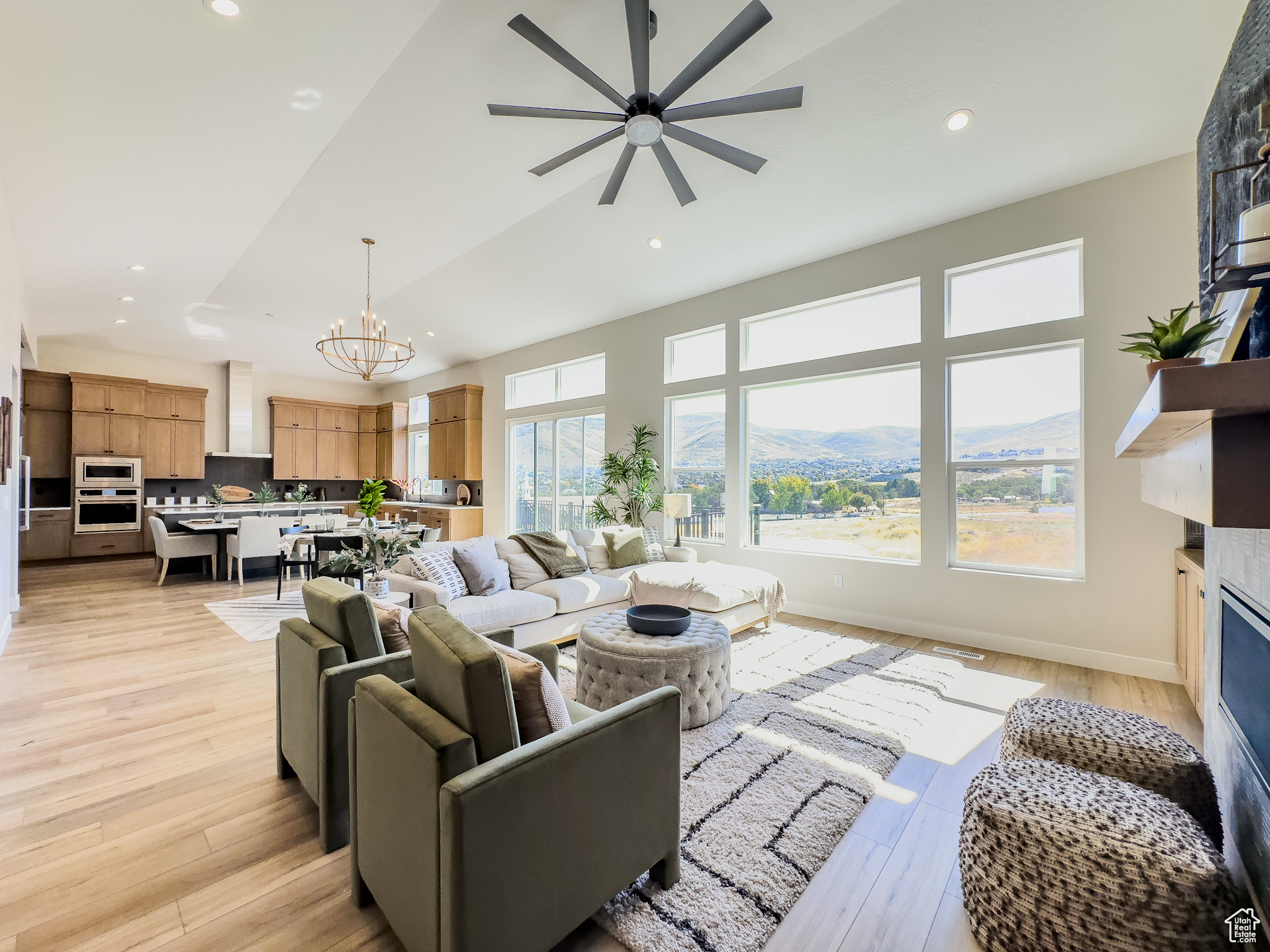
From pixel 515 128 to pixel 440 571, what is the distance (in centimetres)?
305

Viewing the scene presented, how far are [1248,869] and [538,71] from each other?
444cm

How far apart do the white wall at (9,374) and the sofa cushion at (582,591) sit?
4.06m

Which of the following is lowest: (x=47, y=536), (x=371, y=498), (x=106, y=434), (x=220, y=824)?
(x=220, y=824)

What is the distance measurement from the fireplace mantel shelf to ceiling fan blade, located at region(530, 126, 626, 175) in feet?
7.82

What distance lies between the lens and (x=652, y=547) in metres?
5.52

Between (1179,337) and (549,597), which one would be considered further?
(549,597)

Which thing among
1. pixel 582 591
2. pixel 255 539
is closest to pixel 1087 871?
pixel 582 591

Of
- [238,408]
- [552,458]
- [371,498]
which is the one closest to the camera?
[552,458]

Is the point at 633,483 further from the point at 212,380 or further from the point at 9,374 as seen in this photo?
the point at 212,380

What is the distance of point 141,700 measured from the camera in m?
3.29

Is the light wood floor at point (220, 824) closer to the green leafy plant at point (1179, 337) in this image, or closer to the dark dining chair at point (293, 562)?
the green leafy plant at point (1179, 337)

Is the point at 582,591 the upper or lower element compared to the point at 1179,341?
lower

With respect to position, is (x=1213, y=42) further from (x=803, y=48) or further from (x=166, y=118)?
(x=166, y=118)

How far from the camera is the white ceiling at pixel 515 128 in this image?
108 inches
